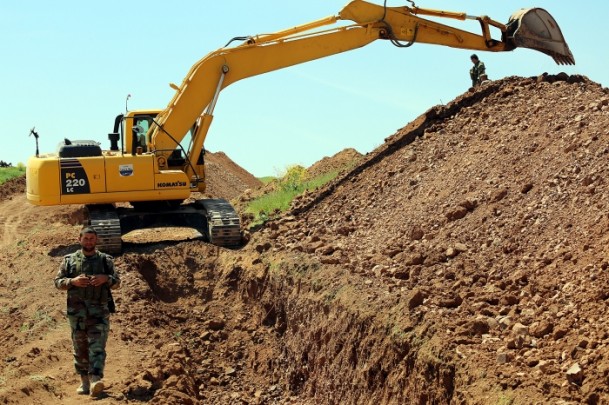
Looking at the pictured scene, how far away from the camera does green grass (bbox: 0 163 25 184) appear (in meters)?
40.7

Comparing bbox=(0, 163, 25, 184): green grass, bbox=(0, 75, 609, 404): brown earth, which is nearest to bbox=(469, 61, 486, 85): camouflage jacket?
bbox=(0, 75, 609, 404): brown earth

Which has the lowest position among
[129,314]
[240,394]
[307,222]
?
[240,394]

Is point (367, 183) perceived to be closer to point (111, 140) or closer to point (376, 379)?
point (111, 140)

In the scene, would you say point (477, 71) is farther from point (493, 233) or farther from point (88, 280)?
point (88, 280)

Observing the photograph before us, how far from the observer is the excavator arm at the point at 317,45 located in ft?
65.1

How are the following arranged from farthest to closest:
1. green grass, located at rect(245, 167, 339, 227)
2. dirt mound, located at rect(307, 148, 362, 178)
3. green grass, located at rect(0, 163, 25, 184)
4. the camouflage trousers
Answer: green grass, located at rect(0, 163, 25, 184) < dirt mound, located at rect(307, 148, 362, 178) < green grass, located at rect(245, 167, 339, 227) < the camouflage trousers

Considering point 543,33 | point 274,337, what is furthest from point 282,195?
point 274,337

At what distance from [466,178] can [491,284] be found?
4.44 m

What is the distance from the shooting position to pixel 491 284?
1266 cm

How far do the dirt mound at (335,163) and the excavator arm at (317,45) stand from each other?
3081mm

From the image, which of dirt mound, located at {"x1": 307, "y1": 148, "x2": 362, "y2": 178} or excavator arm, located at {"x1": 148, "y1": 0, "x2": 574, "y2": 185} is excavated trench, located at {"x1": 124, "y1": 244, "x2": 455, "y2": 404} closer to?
excavator arm, located at {"x1": 148, "y1": 0, "x2": 574, "y2": 185}

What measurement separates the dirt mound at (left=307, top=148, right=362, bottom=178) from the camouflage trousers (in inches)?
441

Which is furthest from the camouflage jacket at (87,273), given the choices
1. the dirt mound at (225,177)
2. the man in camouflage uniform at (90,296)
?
the dirt mound at (225,177)

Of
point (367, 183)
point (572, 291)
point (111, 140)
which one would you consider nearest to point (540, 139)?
point (367, 183)
